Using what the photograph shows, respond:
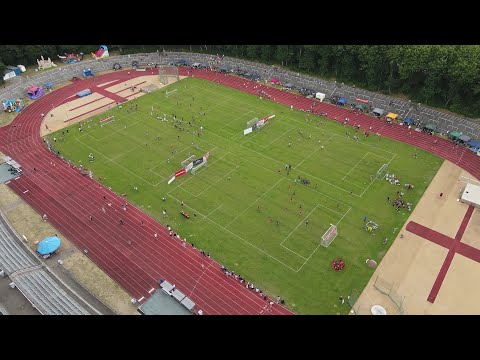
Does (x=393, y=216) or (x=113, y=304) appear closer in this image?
(x=113, y=304)

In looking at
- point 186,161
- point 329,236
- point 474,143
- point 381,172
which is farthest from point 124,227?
point 474,143

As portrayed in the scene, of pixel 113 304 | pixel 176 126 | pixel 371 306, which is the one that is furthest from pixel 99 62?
pixel 371 306

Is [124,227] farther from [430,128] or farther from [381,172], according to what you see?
[430,128]

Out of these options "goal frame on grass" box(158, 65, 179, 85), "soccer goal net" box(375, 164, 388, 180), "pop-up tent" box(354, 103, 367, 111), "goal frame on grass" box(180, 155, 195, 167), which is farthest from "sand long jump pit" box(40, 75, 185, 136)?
"soccer goal net" box(375, 164, 388, 180)

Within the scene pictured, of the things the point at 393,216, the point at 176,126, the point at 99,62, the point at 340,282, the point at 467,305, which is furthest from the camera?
the point at 99,62

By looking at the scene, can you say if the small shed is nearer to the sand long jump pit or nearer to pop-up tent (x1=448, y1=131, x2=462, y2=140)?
pop-up tent (x1=448, y1=131, x2=462, y2=140)

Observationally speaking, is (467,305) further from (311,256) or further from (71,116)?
(71,116)
